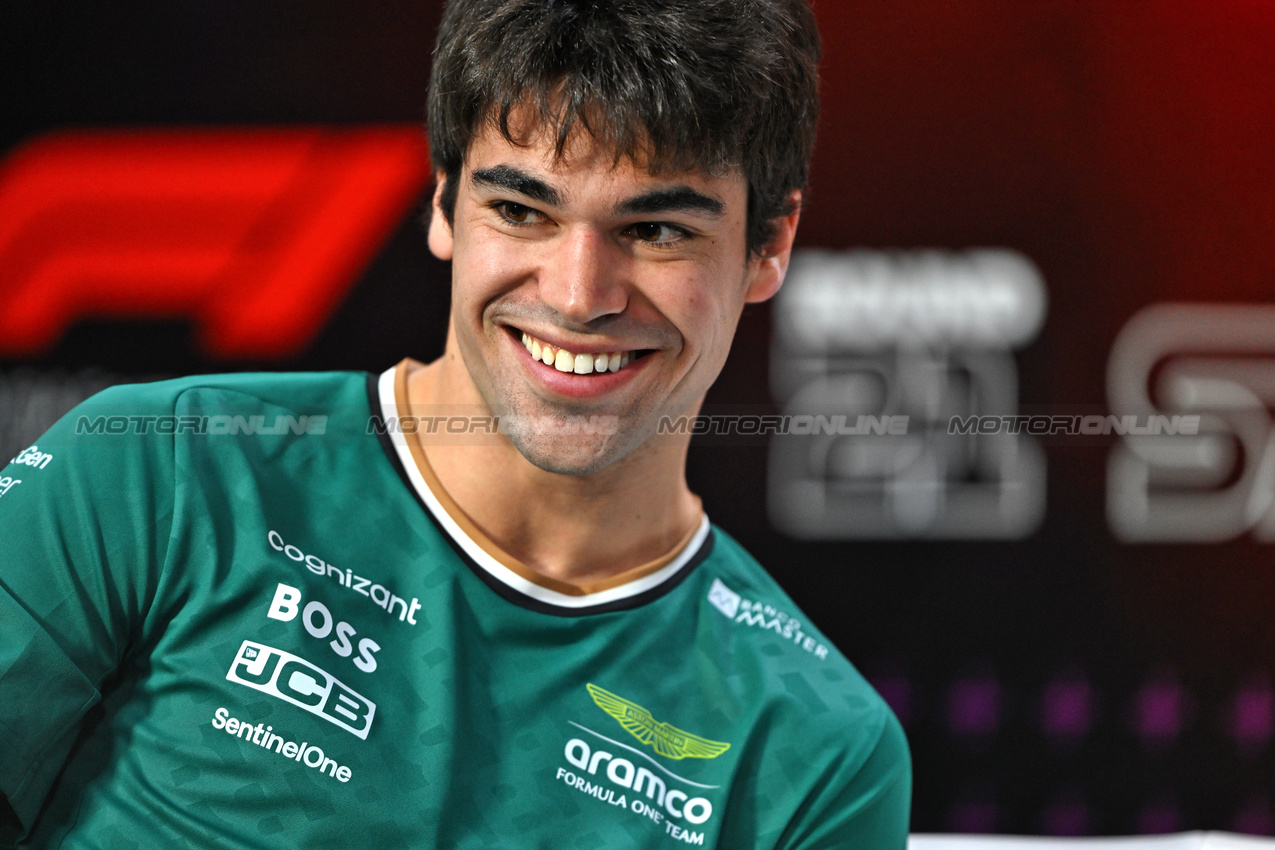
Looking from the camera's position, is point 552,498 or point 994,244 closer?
point 552,498

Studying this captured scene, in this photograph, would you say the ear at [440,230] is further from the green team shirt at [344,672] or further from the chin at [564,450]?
the chin at [564,450]

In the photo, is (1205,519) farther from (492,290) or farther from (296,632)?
(296,632)

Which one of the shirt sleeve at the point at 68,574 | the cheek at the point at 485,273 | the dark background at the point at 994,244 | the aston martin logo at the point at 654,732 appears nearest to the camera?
the shirt sleeve at the point at 68,574

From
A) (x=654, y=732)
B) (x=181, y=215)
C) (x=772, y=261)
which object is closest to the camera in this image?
(x=654, y=732)

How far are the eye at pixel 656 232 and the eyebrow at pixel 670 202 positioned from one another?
0.03 metres

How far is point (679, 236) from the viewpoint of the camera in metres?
1.14

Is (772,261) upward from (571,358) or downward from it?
upward

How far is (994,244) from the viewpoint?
6.63 ft

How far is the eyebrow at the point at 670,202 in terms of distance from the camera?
1085mm

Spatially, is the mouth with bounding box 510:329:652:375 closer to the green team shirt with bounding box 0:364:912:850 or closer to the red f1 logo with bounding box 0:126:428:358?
the green team shirt with bounding box 0:364:912:850

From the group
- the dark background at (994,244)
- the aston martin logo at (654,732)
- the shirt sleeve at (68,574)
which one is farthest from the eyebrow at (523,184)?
the dark background at (994,244)

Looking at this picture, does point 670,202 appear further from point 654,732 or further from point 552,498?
point 654,732

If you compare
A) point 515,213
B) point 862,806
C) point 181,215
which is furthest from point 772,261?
point 181,215

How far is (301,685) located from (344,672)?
47 mm
